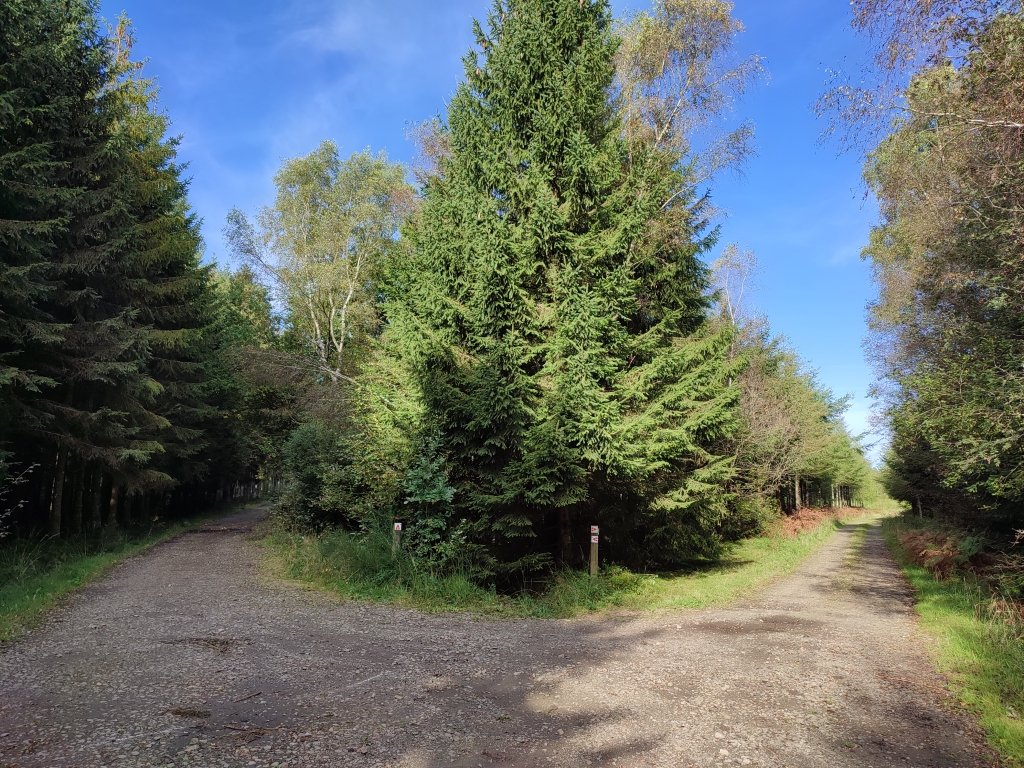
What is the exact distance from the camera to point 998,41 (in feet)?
17.8

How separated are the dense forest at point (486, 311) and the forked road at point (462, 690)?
274 cm

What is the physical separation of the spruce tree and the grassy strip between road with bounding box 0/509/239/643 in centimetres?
601

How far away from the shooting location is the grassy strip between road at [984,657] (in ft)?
14.6

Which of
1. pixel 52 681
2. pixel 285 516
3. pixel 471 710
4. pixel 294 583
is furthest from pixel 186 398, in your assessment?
pixel 471 710

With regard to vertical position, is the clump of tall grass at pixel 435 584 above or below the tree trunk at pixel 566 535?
below

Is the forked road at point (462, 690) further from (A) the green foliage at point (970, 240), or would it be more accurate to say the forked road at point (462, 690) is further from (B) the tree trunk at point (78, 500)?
(B) the tree trunk at point (78, 500)

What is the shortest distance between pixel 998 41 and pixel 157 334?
17.6 m

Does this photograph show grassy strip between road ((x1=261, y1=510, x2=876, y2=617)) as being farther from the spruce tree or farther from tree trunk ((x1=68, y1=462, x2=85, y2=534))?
tree trunk ((x1=68, y1=462, x2=85, y2=534))

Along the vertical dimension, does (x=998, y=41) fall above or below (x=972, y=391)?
above

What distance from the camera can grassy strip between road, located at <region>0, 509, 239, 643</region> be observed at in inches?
312

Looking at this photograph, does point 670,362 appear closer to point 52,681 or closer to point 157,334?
point 52,681

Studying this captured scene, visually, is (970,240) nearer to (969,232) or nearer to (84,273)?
(969,232)

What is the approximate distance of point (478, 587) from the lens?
33.2ft

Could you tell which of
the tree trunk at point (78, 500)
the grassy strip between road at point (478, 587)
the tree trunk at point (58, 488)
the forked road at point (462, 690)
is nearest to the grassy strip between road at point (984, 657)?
the forked road at point (462, 690)
